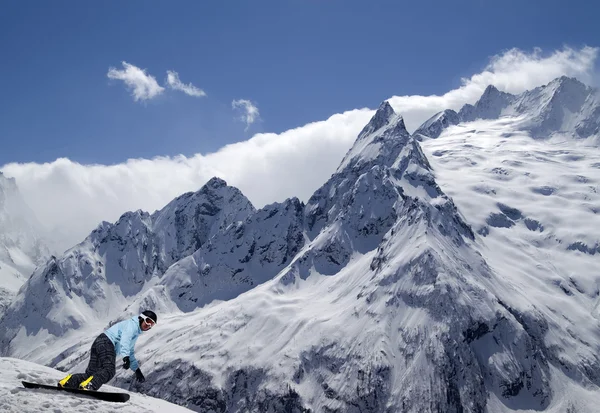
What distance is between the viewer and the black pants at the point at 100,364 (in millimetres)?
24469

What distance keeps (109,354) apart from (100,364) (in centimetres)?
57

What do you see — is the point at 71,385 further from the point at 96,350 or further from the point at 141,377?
the point at 141,377

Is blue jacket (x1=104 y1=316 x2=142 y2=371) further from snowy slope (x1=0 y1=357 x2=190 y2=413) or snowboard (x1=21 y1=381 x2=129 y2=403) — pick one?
snowboard (x1=21 y1=381 x2=129 y2=403)

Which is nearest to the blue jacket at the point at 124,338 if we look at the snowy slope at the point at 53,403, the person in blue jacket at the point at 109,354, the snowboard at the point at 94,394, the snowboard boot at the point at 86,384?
the person in blue jacket at the point at 109,354

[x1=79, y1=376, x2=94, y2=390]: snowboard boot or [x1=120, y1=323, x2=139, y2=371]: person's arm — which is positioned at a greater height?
[x1=120, y1=323, x2=139, y2=371]: person's arm

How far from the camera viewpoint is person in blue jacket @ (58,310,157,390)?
24.2 m

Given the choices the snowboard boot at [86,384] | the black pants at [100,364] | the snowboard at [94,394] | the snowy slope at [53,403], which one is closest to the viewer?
the snowy slope at [53,403]

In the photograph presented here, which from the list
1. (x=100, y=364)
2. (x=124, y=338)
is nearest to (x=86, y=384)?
(x=100, y=364)

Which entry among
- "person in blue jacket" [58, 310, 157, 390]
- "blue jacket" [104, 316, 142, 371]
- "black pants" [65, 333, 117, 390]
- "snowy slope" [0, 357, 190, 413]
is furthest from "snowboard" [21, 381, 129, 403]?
"blue jacket" [104, 316, 142, 371]

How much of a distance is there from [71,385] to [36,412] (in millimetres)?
2450

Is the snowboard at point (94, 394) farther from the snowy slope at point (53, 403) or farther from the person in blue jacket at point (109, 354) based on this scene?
the person in blue jacket at point (109, 354)

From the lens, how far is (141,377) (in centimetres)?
2670

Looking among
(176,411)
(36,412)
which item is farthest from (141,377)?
(36,412)

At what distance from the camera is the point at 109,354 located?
82.5ft
